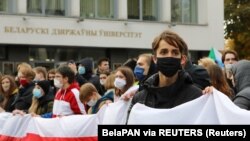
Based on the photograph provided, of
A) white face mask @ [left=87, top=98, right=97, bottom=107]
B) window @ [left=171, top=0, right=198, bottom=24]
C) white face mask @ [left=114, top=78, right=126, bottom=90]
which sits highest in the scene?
window @ [left=171, top=0, right=198, bottom=24]

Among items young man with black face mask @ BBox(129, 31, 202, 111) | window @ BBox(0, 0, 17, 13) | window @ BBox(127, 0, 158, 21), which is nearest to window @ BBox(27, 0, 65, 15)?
window @ BBox(0, 0, 17, 13)

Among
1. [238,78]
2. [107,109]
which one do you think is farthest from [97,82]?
[238,78]

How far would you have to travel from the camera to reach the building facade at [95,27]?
25984 millimetres

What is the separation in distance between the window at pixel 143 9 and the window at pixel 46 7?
11.9 feet

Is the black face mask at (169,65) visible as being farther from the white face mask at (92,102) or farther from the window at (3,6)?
the window at (3,6)

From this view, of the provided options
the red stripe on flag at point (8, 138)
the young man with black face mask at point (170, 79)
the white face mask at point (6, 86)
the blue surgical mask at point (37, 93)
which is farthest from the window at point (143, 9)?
the young man with black face mask at point (170, 79)

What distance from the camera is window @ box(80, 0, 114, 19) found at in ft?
92.3

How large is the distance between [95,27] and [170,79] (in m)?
23.8

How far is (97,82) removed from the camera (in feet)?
33.6

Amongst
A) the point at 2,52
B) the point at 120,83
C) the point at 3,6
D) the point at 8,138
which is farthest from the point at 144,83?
the point at 3,6

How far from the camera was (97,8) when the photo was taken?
28500 mm

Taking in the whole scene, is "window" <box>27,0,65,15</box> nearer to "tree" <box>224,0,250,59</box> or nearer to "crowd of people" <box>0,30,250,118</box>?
"tree" <box>224,0,250,59</box>

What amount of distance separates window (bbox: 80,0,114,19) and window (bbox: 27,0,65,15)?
1.03m

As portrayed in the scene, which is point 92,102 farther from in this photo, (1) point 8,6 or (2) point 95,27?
(2) point 95,27
